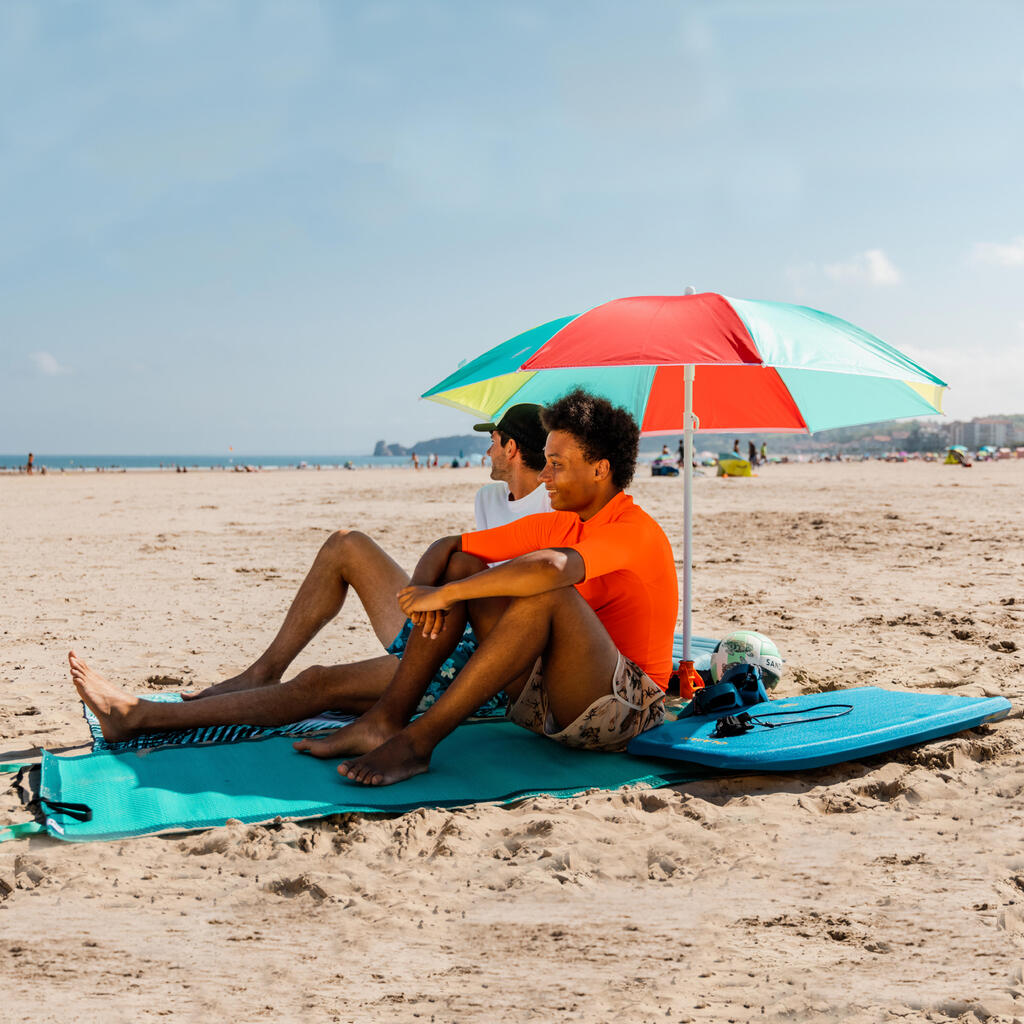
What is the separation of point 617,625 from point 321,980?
5.91ft

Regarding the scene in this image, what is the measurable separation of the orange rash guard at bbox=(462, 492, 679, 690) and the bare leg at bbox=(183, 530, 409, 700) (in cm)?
66

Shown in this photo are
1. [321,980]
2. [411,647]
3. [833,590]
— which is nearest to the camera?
[321,980]

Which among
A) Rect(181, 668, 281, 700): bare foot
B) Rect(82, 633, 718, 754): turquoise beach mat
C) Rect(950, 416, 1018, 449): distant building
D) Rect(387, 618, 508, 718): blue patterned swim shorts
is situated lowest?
Rect(82, 633, 718, 754): turquoise beach mat

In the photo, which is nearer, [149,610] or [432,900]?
[432,900]

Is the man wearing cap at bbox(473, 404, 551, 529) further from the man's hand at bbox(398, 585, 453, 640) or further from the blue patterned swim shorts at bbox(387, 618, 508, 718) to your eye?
the man's hand at bbox(398, 585, 453, 640)

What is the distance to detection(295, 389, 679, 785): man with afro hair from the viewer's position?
3.23 meters

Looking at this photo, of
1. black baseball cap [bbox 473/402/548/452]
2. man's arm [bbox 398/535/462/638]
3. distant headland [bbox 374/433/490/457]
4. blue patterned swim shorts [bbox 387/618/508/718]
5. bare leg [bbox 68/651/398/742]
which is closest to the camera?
man's arm [bbox 398/535/462/638]

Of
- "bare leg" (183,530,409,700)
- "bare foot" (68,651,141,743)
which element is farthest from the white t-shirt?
"bare foot" (68,651,141,743)

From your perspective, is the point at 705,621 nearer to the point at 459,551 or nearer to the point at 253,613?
the point at 253,613

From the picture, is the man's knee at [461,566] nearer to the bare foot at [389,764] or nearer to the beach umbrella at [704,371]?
the bare foot at [389,764]

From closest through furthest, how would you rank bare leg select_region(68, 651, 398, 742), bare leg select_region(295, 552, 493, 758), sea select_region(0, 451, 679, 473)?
bare leg select_region(295, 552, 493, 758), bare leg select_region(68, 651, 398, 742), sea select_region(0, 451, 679, 473)

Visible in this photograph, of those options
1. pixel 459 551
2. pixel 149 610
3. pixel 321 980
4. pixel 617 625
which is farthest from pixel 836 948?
pixel 149 610

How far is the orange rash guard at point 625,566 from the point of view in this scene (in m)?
3.45

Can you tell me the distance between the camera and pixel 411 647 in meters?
3.45
